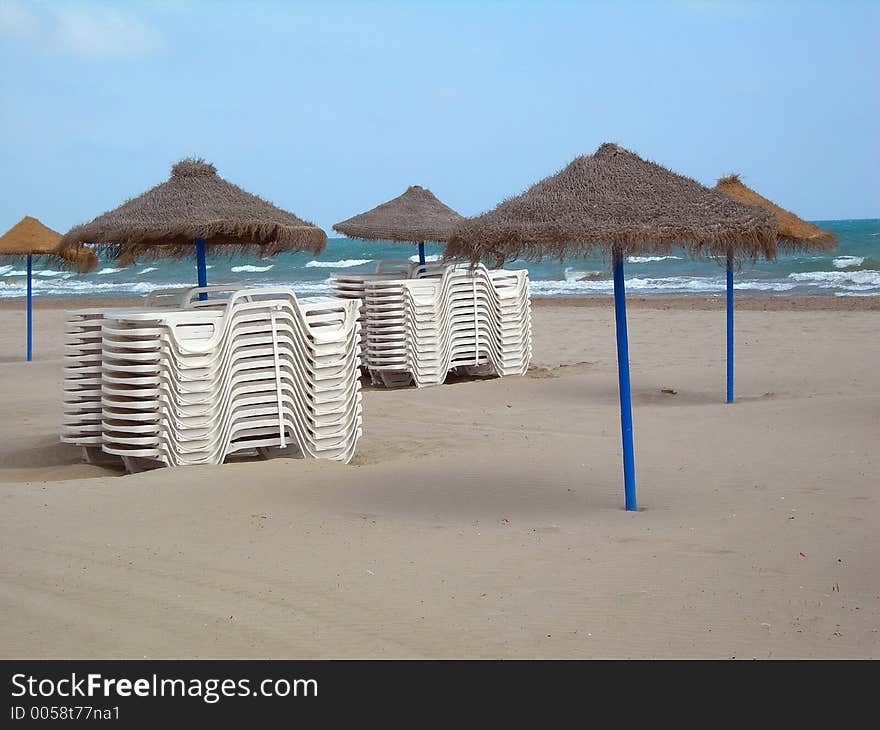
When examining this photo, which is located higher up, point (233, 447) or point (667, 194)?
point (667, 194)

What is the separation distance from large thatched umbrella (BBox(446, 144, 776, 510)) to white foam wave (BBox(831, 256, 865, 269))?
32969 millimetres

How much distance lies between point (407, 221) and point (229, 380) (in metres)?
7.40

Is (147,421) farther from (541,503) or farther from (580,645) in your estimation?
(580,645)

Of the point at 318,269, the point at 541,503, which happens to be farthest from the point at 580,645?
the point at 318,269

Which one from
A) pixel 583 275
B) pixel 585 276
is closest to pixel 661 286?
pixel 585 276

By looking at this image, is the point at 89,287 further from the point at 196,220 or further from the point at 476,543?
the point at 476,543

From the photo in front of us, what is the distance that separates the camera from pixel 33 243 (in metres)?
17.0

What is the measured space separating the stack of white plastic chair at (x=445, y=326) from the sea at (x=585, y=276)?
11419mm

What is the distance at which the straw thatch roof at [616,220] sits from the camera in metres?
5.91

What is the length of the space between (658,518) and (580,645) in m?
2.09

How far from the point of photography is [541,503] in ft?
21.9

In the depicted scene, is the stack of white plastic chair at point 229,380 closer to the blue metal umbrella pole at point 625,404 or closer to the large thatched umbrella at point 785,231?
the blue metal umbrella pole at point 625,404

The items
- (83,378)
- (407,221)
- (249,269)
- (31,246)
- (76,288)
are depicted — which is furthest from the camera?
(249,269)

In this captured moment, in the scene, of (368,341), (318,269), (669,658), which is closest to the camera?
(669,658)
